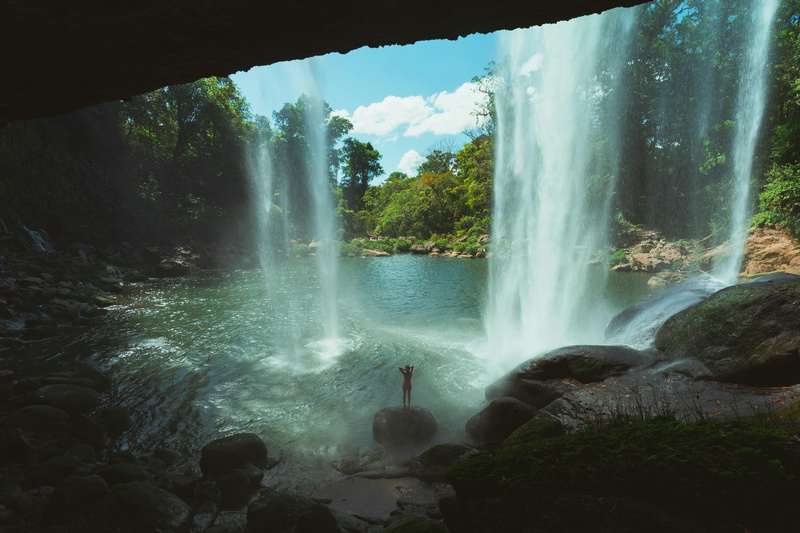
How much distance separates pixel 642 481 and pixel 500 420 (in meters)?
4.40

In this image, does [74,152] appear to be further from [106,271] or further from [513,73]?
[513,73]

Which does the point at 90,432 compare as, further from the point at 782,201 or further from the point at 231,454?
the point at 782,201

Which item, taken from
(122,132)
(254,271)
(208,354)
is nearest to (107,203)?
(122,132)

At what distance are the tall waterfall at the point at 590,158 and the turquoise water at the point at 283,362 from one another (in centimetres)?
207

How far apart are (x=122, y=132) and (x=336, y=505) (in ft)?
125

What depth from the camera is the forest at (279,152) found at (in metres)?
21.4

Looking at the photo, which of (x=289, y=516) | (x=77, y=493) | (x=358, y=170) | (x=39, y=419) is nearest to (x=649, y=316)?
(x=289, y=516)

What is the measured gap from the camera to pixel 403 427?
6977 millimetres

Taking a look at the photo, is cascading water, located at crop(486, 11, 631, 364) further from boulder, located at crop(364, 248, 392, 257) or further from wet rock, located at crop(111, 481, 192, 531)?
boulder, located at crop(364, 248, 392, 257)

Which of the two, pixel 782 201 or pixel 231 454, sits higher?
pixel 782 201

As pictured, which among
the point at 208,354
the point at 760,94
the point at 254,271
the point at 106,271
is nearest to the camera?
the point at 208,354

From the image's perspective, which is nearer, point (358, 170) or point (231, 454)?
point (231, 454)

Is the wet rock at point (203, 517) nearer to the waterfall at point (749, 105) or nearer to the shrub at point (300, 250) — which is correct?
the waterfall at point (749, 105)

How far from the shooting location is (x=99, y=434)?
6551 millimetres
